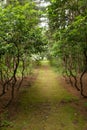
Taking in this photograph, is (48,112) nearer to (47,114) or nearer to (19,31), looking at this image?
(47,114)

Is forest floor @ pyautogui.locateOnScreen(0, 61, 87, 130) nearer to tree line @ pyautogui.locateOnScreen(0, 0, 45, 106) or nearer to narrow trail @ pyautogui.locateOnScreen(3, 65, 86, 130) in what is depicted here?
narrow trail @ pyautogui.locateOnScreen(3, 65, 86, 130)

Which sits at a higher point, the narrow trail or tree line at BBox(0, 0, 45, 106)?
tree line at BBox(0, 0, 45, 106)

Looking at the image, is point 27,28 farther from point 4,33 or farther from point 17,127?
point 17,127

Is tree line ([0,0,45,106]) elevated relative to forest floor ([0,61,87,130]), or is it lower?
elevated

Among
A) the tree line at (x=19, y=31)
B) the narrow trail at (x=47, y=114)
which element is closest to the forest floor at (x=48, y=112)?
the narrow trail at (x=47, y=114)

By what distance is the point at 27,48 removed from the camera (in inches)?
434

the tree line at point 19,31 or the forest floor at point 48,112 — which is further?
the tree line at point 19,31

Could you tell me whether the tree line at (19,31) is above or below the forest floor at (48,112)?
above

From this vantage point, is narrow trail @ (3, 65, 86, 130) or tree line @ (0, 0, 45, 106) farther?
Result: tree line @ (0, 0, 45, 106)

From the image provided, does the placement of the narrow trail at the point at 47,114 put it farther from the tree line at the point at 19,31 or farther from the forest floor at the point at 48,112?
the tree line at the point at 19,31

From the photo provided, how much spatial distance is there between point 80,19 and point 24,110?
5469 mm

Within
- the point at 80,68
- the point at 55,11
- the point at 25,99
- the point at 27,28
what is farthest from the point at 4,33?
the point at 80,68

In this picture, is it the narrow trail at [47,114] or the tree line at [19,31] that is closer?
the narrow trail at [47,114]

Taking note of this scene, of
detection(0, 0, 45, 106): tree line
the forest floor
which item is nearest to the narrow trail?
the forest floor
